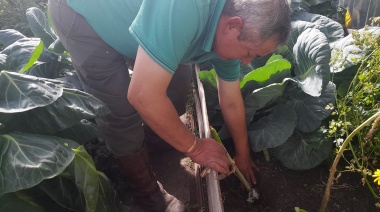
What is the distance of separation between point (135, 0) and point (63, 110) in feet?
1.94

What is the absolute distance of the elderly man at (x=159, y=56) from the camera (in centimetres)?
114

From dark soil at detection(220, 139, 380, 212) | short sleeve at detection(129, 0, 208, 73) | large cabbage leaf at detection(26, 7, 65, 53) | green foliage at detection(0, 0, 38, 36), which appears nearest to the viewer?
short sleeve at detection(129, 0, 208, 73)

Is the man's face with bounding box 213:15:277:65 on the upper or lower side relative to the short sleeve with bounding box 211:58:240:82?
upper

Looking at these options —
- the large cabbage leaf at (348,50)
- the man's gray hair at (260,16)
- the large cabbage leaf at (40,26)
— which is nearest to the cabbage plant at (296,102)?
the large cabbage leaf at (348,50)

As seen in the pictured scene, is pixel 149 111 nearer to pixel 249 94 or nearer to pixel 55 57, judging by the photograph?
pixel 249 94

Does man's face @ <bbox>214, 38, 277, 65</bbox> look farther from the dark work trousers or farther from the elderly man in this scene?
the dark work trousers

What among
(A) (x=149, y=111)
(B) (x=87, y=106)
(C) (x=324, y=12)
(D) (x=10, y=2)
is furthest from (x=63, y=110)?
(D) (x=10, y=2)

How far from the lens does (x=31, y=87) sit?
1356 millimetres

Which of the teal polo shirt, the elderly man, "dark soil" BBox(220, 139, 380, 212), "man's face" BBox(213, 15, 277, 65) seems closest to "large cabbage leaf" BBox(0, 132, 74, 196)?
the elderly man

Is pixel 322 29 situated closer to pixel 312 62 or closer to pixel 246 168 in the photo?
pixel 312 62

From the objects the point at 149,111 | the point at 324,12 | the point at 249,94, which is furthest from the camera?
the point at 324,12

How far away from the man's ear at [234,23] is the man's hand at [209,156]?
556 millimetres

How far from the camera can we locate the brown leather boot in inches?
77.1

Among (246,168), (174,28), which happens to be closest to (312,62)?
(246,168)
